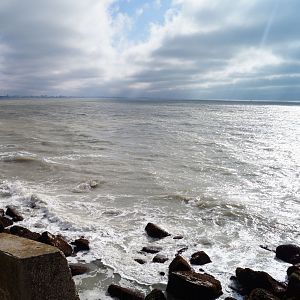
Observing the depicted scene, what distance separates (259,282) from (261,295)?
1.89ft

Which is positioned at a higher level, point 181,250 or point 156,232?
point 156,232

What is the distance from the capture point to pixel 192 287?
6.21m

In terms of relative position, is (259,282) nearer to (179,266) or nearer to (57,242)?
(179,266)

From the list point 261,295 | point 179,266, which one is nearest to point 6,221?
point 179,266

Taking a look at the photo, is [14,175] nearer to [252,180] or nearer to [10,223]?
[10,223]

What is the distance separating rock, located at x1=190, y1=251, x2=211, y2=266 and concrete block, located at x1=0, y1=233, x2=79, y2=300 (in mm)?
3793

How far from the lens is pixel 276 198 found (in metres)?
13.2

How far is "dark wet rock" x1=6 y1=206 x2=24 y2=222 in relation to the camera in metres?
10.1

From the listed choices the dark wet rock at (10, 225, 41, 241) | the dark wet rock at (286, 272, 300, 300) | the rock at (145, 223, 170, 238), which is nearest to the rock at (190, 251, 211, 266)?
the rock at (145, 223, 170, 238)

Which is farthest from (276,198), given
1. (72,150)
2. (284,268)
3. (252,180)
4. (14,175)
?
(72,150)

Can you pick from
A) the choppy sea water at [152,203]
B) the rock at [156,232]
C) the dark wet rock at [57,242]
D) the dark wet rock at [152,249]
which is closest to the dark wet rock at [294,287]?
the choppy sea water at [152,203]

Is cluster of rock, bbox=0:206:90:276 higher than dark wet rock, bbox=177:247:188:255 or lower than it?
higher

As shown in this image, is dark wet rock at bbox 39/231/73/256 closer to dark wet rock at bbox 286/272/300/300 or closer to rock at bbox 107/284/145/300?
rock at bbox 107/284/145/300

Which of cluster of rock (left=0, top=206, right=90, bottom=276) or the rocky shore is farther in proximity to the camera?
cluster of rock (left=0, top=206, right=90, bottom=276)
